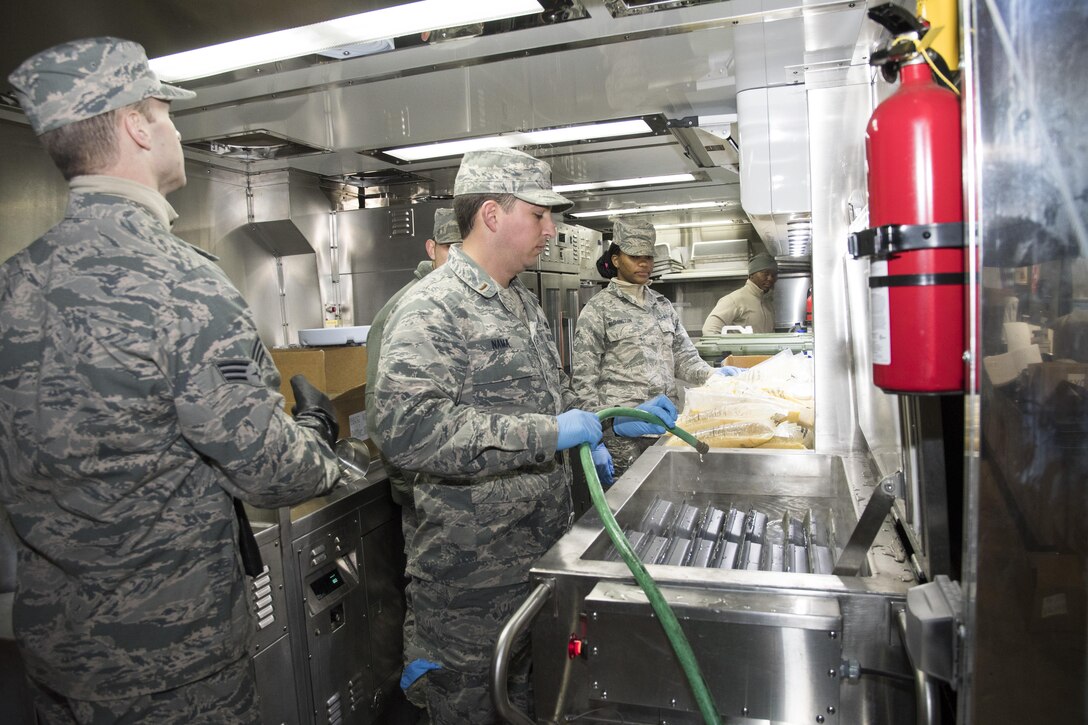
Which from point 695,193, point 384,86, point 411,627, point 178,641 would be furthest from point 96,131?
point 695,193

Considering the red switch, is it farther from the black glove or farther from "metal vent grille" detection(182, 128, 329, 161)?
"metal vent grille" detection(182, 128, 329, 161)

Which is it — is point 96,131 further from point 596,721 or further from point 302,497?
point 596,721

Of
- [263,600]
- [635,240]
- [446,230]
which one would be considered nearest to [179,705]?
[263,600]

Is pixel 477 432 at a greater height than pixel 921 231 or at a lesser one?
lesser

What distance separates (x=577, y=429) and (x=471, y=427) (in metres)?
0.28

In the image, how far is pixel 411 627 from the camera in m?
2.46

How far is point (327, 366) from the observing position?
361 cm

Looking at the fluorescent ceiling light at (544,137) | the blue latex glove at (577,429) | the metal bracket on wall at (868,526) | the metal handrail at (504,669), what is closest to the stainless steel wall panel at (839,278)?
the metal bracket on wall at (868,526)

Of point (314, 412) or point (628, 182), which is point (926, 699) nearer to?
point (314, 412)

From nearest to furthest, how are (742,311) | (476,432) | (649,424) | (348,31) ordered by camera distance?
(476,432) < (348,31) < (649,424) < (742,311)

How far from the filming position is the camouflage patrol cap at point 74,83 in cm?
131

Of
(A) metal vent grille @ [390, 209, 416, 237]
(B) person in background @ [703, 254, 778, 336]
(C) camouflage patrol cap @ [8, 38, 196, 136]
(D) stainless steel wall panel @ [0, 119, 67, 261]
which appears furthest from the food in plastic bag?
(B) person in background @ [703, 254, 778, 336]

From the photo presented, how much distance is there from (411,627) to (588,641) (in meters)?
1.42

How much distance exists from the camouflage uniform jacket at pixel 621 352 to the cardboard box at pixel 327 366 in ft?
3.91
